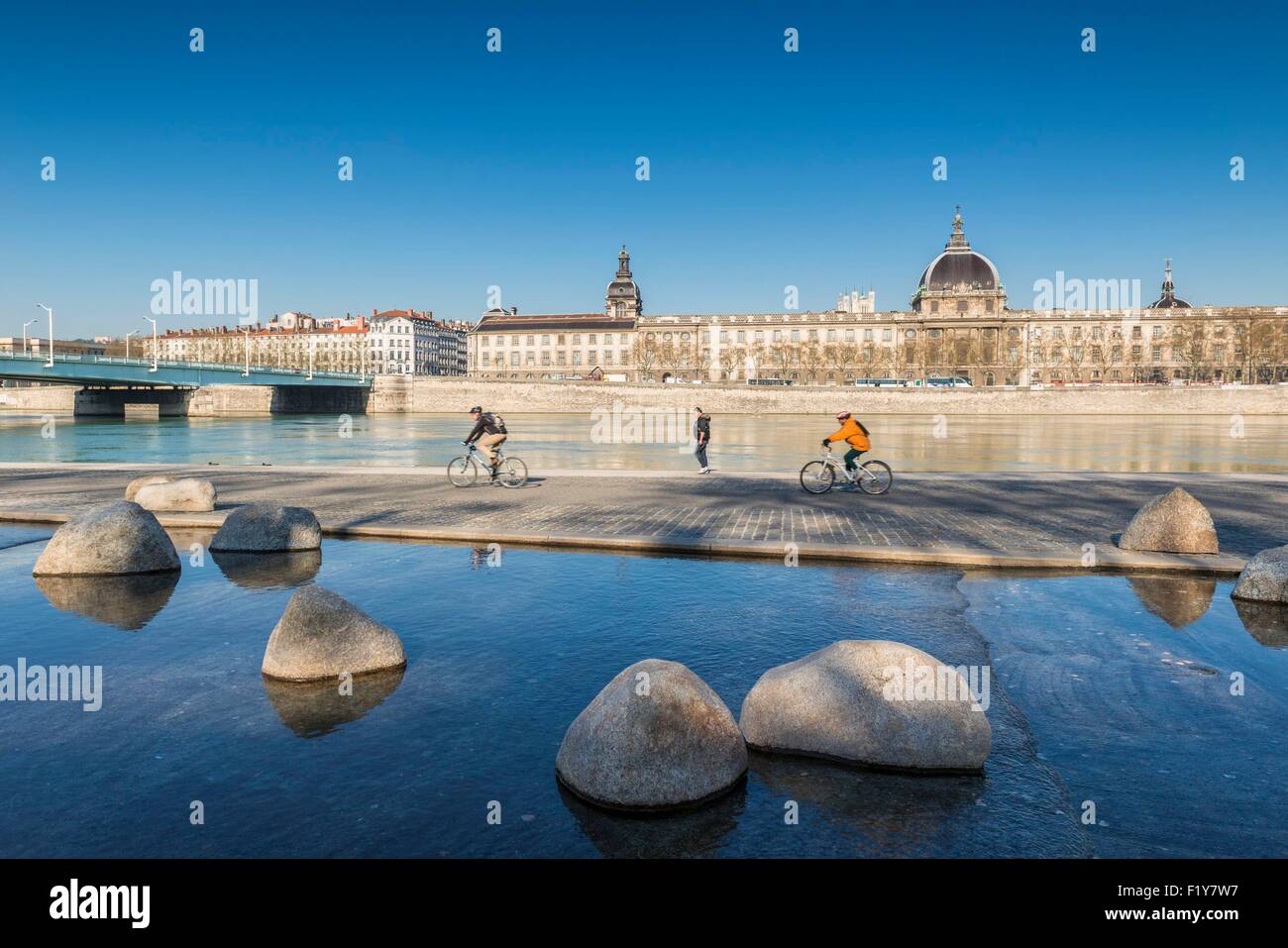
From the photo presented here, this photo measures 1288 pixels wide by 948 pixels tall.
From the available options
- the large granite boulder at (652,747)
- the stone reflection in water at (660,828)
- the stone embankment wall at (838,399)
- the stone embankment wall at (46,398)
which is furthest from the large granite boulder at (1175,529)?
the stone embankment wall at (46,398)

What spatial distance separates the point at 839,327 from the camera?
149125 millimetres

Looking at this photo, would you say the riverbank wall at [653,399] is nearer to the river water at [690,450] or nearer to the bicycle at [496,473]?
the river water at [690,450]

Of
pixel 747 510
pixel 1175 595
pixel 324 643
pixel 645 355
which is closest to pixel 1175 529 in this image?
pixel 1175 595

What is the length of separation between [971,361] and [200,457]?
12288 cm

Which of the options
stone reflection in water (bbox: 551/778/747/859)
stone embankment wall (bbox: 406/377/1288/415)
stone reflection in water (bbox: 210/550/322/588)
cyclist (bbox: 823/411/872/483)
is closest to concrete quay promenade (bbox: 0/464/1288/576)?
cyclist (bbox: 823/411/872/483)

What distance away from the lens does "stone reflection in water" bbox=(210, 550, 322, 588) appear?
9820mm

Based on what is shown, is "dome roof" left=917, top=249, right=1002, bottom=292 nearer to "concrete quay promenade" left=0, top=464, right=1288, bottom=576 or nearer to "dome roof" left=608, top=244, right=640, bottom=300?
"dome roof" left=608, top=244, right=640, bottom=300

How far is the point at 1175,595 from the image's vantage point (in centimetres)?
920

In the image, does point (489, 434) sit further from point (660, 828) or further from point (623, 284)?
point (623, 284)

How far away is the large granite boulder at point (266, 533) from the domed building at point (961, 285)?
141m

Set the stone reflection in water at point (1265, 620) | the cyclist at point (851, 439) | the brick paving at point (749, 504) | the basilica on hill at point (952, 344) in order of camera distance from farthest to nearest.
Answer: the basilica on hill at point (952, 344) < the cyclist at point (851, 439) < the brick paving at point (749, 504) < the stone reflection in water at point (1265, 620)

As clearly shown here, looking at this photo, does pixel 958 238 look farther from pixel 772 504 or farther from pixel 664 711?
pixel 664 711

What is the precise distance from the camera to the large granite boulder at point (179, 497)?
47.8 feet

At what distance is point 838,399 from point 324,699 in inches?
3696
